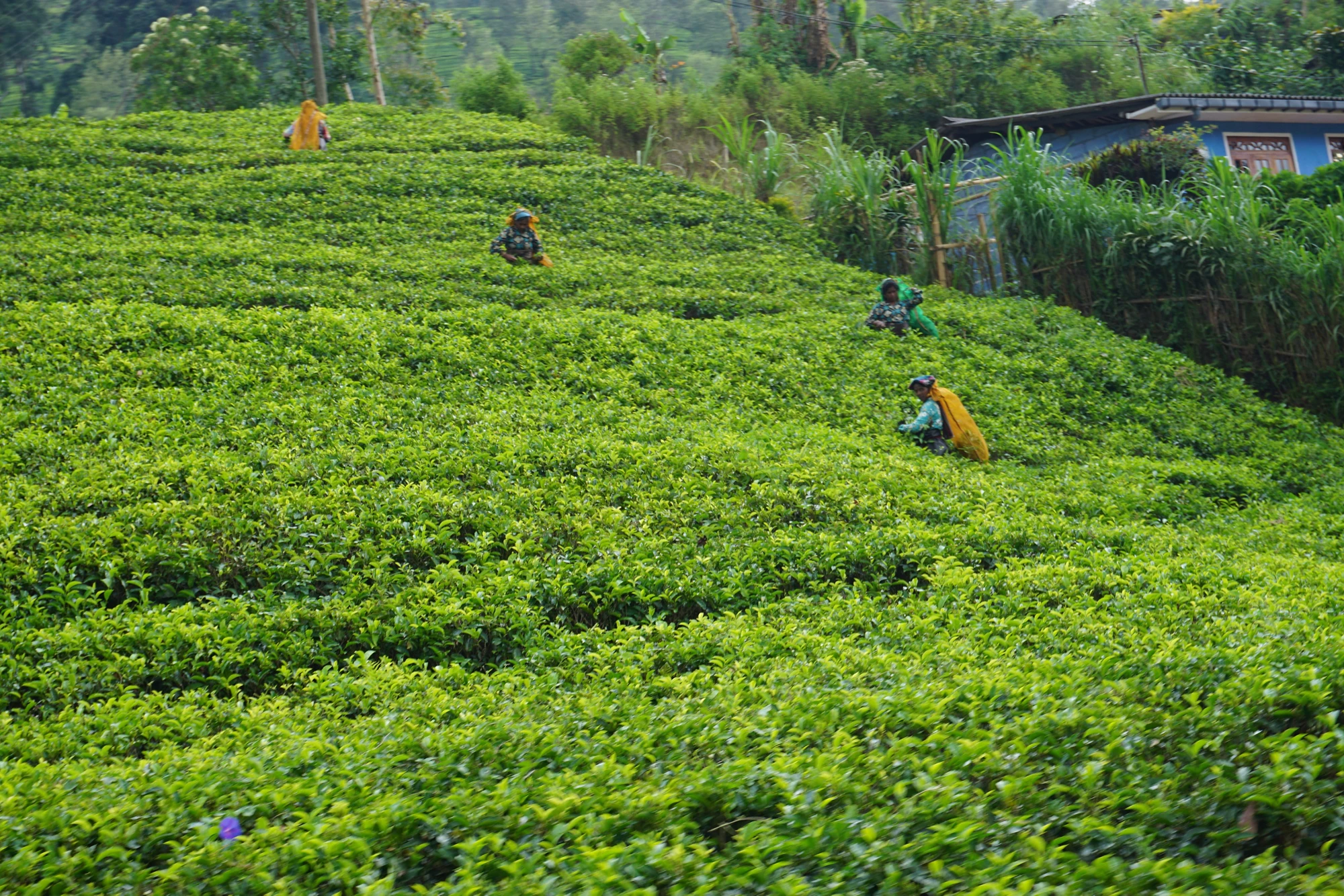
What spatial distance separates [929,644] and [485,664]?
2364mm

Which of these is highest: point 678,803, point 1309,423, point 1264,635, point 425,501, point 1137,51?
point 1137,51

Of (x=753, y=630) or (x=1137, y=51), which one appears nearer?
(x=753, y=630)

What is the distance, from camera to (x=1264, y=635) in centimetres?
512

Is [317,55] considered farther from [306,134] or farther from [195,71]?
[306,134]

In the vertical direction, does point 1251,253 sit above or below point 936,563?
above

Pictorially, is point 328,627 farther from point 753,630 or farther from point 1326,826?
point 1326,826

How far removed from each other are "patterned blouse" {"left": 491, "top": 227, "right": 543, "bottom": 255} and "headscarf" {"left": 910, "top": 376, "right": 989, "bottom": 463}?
704cm

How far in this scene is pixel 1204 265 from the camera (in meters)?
14.3

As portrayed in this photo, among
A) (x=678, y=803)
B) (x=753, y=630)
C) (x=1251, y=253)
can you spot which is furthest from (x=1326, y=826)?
(x=1251, y=253)

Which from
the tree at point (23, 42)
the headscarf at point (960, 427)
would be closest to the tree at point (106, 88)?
the tree at point (23, 42)

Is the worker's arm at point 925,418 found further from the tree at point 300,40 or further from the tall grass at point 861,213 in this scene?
the tree at point 300,40

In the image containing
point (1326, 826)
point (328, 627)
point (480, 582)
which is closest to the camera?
point (1326, 826)

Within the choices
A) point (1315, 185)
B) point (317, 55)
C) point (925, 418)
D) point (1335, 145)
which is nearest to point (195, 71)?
point (317, 55)

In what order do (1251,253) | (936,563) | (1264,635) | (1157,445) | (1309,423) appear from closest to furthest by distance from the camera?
(1264,635) → (936,563) → (1157,445) → (1309,423) → (1251,253)
